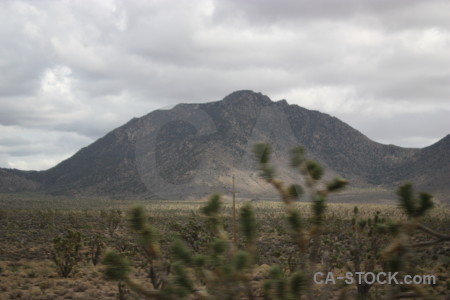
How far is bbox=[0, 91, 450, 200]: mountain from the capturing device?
113 meters

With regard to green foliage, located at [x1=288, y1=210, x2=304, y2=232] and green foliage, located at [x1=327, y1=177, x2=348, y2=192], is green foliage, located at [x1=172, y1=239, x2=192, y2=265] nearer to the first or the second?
green foliage, located at [x1=288, y1=210, x2=304, y2=232]

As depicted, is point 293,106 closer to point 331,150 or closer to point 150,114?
point 331,150

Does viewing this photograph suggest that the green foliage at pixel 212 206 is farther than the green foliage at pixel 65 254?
No

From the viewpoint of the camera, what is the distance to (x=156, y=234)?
334cm

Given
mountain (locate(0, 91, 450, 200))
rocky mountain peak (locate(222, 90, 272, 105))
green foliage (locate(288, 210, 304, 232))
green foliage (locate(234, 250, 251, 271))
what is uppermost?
rocky mountain peak (locate(222, 90, 272, 105))

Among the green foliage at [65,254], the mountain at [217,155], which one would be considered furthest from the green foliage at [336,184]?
the mountain at [217,155]

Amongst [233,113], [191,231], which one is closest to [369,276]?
[191,231]

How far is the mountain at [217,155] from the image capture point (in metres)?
113

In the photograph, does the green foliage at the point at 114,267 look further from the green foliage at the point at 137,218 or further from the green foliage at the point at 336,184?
the green foliage at the point at 336,184

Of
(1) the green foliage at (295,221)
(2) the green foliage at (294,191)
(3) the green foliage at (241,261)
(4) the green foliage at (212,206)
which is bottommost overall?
(3) the green foliage at (241,261)

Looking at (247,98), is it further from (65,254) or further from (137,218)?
(137,218)

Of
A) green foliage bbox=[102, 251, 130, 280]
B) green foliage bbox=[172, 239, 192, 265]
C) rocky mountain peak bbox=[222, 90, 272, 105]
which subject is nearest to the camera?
green foliage bbox=[102, 251, 130, 280]

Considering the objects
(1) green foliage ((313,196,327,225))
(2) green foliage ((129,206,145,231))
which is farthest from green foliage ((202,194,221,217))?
(1) green foliage ((313,196,327,225))

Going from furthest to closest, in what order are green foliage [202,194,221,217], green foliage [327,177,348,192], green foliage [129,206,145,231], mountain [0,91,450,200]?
mountain [0,91,450,200]
green foliage [202,194,221,217]
green foliage [327,177,348,192]
green foliage [129,206,145,231]
